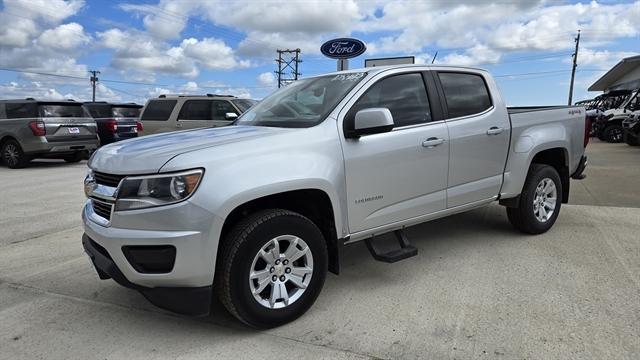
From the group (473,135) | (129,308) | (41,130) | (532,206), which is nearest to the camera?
(129,308)

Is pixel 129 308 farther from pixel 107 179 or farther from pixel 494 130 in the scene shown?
pixel 494 130

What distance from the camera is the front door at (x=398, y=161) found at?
373cm

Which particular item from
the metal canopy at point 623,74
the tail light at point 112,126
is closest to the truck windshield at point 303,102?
the tail light at point 112,126

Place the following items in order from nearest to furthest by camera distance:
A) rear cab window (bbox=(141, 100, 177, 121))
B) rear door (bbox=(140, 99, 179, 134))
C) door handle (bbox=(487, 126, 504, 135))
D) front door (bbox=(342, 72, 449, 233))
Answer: front door (bbox=(342, 72, 449, 233)) → door handle (bbox=(487, 126, 504, 135)) → rear door (bbox=(140, 99, 179, 134)) → rear cab window (bbox=(141, 100, 177, 121))

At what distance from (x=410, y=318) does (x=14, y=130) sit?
12.7 metres

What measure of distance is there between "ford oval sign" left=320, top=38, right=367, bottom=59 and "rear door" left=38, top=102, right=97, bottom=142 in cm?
702

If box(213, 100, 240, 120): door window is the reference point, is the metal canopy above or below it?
above

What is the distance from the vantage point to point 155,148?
3264 mm

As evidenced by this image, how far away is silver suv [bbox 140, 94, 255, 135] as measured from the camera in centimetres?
1182

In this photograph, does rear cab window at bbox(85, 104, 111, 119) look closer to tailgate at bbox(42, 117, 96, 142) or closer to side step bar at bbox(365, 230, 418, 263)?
tailgate at bbox(42, 117, 96, 142)

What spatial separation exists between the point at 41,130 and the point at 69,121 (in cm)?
70

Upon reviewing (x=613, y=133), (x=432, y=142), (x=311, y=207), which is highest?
(x=432, y=142)

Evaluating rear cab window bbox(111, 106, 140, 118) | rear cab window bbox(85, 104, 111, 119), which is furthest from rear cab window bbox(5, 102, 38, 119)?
rear cab window bbox(85, 104, 111, 119)

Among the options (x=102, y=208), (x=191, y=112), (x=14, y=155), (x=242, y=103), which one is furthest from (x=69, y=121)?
(x=102, y=208)
